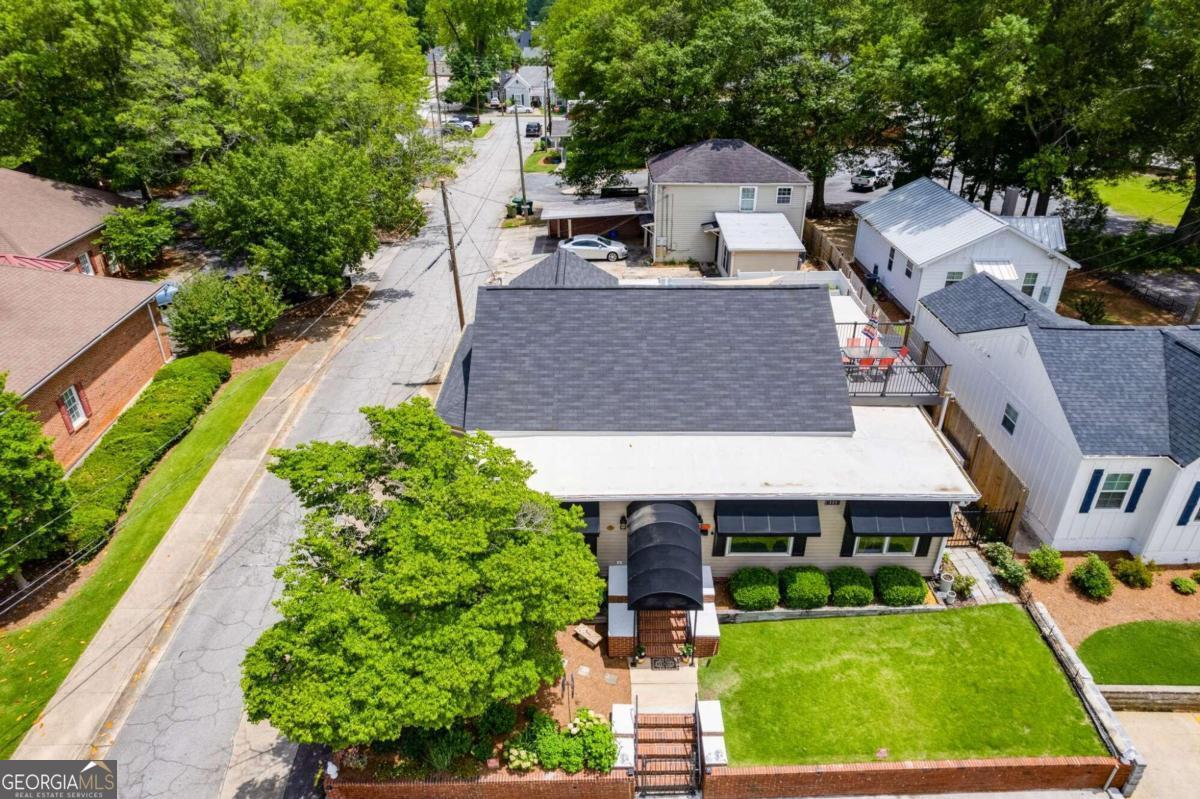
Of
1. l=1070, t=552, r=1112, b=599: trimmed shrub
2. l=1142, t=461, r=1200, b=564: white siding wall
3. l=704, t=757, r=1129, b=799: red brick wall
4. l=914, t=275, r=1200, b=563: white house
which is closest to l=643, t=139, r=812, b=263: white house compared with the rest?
l=914, t=275, r=1200, b=563: white house

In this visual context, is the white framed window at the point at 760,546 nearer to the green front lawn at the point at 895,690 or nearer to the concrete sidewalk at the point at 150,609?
the green front lawn at the point at 895,690

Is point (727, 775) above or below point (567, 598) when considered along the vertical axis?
below

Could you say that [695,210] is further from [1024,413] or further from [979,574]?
[979,574]

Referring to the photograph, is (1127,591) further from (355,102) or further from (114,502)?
(355,102)

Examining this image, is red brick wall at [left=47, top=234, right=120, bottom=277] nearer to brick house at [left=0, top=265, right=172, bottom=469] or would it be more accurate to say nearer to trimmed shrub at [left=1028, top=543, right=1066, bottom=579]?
brick house at [left=0, top=265, right=172, bottom=469]

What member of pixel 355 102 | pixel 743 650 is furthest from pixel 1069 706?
pixel 355 102

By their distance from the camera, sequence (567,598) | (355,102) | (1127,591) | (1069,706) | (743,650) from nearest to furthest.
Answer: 1. (567,598)
2. (1069,706)
3. (743,650)
4. (1127,591)
5. (355,102)

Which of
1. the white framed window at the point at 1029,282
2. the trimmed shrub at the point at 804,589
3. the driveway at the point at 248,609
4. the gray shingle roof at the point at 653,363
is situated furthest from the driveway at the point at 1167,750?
the white framed window at the point at 1029,282
